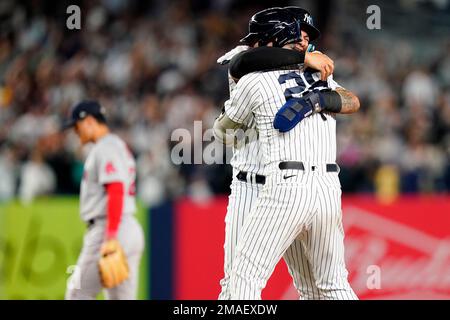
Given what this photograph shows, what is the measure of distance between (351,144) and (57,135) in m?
3.66

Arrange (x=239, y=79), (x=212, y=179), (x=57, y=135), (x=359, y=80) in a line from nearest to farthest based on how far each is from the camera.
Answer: (x=239, y=79) → (x=212, y=179) → (x=57, y=135) → (x=359, y=80)

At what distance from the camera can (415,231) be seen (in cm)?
945

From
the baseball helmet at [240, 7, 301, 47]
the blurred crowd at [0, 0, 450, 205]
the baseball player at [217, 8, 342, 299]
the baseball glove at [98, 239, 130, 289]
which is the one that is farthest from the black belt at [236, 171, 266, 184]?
the blurred crowd at [0, 0, 450, 205]

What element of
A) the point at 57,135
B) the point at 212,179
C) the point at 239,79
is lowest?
the point at 239,79

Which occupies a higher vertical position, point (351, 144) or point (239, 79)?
point (351, 144)

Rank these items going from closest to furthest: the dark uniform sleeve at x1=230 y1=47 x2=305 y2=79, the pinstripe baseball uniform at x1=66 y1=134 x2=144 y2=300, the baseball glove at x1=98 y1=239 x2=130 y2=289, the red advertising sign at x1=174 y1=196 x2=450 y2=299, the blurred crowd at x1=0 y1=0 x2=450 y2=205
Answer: the dark uniform sleeve at x1=230 y1=47 x2=305 y2=79, the baseball glove at x1=98 y1=239 x2=130 y2=289, the pinstripe baseball uniform at x1=66 y1=134 x2=144 y2=300, the red advertising sign at x1=174 y1=196 x2=450 y2=299, the blurred crowd at x1=0 y1=0 x2=450 y2=205

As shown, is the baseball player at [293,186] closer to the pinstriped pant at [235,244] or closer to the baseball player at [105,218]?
the pinstriped pant at [235,244]

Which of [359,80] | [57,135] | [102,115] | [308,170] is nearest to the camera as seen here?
[308,170]

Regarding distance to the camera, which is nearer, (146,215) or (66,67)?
(146,215)

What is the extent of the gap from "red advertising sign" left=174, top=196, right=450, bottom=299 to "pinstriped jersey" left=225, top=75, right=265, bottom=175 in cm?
404

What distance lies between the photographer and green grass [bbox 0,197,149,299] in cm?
930

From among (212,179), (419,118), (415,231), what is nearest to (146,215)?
(212,179)

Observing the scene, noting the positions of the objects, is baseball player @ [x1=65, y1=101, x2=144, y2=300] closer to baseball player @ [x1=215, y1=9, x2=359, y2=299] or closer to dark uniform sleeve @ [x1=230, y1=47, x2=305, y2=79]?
baseball player @ [x1=215, y1=9, x2=359, y2=299]
